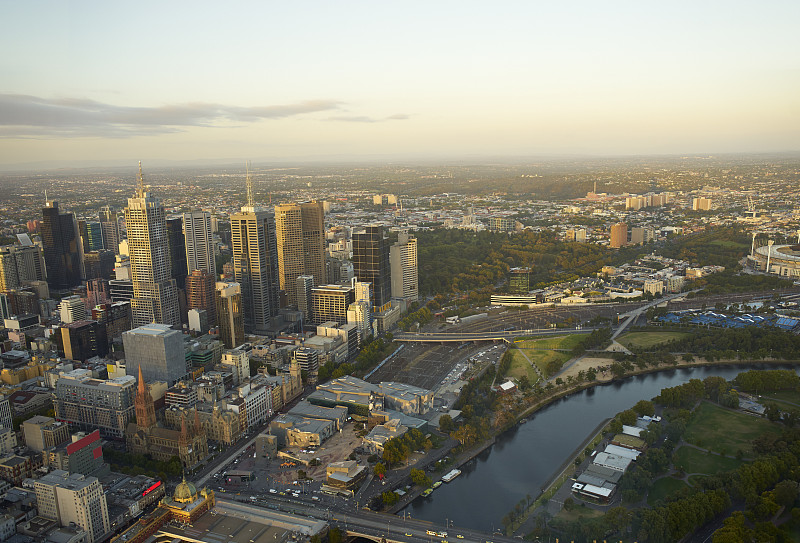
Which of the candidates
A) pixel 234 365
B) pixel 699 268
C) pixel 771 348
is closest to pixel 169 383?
pixel 234 365

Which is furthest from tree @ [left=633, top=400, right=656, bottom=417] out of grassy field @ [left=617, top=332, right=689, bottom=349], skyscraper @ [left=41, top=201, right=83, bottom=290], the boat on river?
skyscraper @ [left=41, top=201, right=83, bottom=290]

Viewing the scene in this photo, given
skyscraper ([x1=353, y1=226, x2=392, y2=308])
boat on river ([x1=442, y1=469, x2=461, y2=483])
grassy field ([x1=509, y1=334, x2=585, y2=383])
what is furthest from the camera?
skyscraper ([x1=353, y1=226, x2=392, y2=308])

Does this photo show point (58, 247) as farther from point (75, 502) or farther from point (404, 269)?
point (75, 502)

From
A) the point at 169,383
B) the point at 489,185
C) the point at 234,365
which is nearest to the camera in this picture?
the point at 169,383

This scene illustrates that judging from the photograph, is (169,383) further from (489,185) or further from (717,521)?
(489,185)

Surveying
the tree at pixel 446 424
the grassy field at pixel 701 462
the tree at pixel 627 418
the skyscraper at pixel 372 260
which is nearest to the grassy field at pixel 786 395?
the grassy field at pixel 701 462

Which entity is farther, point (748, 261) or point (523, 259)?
point (523, 259)

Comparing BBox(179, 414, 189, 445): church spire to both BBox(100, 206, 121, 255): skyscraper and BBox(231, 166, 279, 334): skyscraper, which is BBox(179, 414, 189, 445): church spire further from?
BBox(100, 206, 121, 255): skyscraper
